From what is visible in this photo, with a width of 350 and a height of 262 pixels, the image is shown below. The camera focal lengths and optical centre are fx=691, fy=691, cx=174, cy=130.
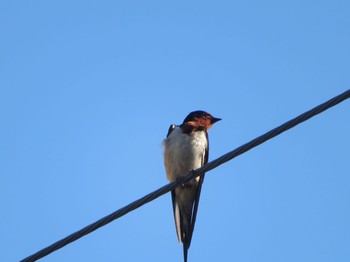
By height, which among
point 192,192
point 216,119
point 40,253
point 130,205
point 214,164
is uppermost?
point 216,119

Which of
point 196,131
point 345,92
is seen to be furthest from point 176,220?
point 345,92

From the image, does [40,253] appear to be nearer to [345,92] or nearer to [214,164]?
[214,164]

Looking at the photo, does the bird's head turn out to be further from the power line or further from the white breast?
the power line

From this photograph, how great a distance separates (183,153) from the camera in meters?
6.58

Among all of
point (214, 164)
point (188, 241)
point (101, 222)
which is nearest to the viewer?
point (101, 222)


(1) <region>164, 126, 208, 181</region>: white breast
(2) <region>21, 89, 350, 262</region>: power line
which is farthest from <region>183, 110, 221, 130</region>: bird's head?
(2) <region>21, 89, 350, 262</region>: power line

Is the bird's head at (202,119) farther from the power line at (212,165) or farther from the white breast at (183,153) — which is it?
the power line at (212,165)

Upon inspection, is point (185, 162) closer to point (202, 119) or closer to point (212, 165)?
point (202, 119)

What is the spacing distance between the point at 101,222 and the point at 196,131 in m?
3.14

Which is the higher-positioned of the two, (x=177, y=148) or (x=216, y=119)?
(x=216, y=119)

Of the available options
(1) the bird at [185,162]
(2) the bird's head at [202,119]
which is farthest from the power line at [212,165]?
(2) the bird's head at [202,119]

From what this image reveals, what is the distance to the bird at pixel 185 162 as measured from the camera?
6.59 metres

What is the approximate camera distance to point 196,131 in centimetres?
677

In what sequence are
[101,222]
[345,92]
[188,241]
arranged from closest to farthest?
[345,92] → [101,222] → [188,241]
